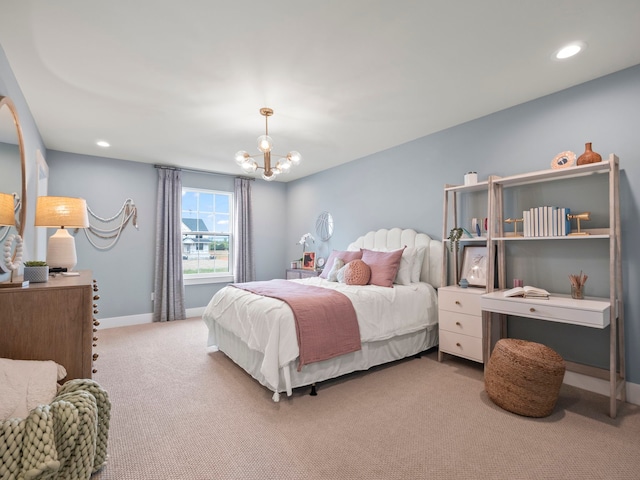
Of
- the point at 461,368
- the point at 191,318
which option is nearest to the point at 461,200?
the point at 461,368

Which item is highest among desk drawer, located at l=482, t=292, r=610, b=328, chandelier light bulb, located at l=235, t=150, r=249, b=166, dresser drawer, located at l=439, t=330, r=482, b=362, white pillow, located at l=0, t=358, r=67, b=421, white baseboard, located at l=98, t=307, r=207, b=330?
chandelier light bulb, located at l=235, t=150, r=249, b=166

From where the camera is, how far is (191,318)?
521 centimetres

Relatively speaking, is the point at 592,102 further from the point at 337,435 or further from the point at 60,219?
the point at 60,219

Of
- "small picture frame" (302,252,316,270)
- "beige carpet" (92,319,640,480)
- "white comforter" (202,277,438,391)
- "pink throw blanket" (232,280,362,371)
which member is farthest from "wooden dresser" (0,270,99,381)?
"small picture frame" (302,252,316,270)

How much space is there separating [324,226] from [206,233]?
2.10 meters

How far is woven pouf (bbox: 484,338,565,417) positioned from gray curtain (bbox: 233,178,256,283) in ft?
14.1

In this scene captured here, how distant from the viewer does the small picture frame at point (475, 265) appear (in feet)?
10.4

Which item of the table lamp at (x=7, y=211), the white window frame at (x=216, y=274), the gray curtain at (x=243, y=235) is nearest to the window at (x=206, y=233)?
the white window frame at (x=216, y=274)

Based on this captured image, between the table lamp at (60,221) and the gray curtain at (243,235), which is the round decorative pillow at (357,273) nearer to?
the table lamp at (60,221)

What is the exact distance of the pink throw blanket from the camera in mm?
2490

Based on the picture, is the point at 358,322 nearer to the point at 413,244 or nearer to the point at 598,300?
the point at 413,244

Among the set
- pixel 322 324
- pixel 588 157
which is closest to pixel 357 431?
pixel 322 324

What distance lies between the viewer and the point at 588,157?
238 centimetres

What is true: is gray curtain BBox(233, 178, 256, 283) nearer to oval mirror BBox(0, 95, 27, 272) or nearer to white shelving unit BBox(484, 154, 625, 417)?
oval mirror BBox(0, 95, 27, 272)
